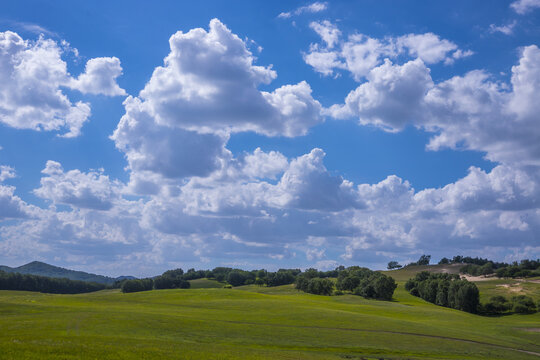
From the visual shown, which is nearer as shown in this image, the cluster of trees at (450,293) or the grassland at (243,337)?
the grassland at (243,337)

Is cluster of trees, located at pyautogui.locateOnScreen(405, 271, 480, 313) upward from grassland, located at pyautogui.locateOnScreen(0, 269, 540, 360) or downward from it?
downward

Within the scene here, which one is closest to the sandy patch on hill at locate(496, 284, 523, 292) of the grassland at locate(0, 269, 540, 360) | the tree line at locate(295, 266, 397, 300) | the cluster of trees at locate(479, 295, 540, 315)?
the cluster of trees at locate(479, 295, 540, 315)

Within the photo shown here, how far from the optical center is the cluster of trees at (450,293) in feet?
458

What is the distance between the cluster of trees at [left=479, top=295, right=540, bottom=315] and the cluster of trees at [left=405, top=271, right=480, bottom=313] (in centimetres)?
390

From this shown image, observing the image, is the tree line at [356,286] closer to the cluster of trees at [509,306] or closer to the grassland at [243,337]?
the cluster of trees at [509,306]

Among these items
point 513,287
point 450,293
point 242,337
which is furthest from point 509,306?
point 242,337

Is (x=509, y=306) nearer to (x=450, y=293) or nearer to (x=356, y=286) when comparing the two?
(x=450, y=293)

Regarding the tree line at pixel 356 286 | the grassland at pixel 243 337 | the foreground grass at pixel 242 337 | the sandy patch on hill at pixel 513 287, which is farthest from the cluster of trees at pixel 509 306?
the grassland at pixel 243 337

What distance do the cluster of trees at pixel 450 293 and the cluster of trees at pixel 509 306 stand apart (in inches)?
153

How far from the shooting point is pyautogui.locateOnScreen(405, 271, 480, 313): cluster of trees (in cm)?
13962

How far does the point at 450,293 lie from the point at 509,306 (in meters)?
18.1

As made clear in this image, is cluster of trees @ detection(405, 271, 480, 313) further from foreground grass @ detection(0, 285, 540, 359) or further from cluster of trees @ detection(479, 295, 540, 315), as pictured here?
foreground grass @ detection(0, 285, 540, 359)

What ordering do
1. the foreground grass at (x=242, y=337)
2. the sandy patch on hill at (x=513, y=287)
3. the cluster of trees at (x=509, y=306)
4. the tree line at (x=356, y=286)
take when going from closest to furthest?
the foreground grass at (x=242, y=337), the cluster of trees at (x=509, y=306), the tree line at (x=356, y=286), the sandy patch on hill at (x=513, y=287)

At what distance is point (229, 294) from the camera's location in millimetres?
128250
